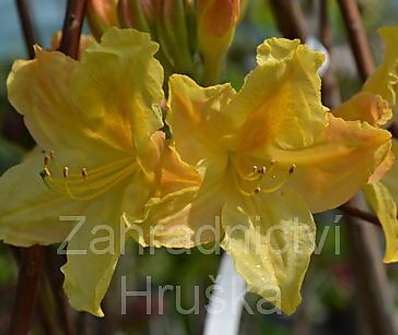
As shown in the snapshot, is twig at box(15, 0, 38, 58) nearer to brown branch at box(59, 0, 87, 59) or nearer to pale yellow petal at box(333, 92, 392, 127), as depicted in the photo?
brown branch at box(59, 0, 87, 59)

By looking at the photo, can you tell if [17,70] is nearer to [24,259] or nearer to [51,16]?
[24,259]

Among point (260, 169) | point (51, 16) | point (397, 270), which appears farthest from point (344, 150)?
point (51, 16)

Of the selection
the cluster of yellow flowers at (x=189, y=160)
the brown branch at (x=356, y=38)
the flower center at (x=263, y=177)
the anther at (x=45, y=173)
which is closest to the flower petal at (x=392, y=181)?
the cluster of yellow flowers at (x=189, y=160)

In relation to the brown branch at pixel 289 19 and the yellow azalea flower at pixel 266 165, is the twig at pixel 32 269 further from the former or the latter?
the brown branch at pixel 289 19

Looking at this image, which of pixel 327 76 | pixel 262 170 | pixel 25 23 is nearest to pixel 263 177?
pixel 262 170

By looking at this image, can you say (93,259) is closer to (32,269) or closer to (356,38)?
(32,269)

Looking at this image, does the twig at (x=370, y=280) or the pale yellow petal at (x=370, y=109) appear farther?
the twig at (x=370, y=280)
